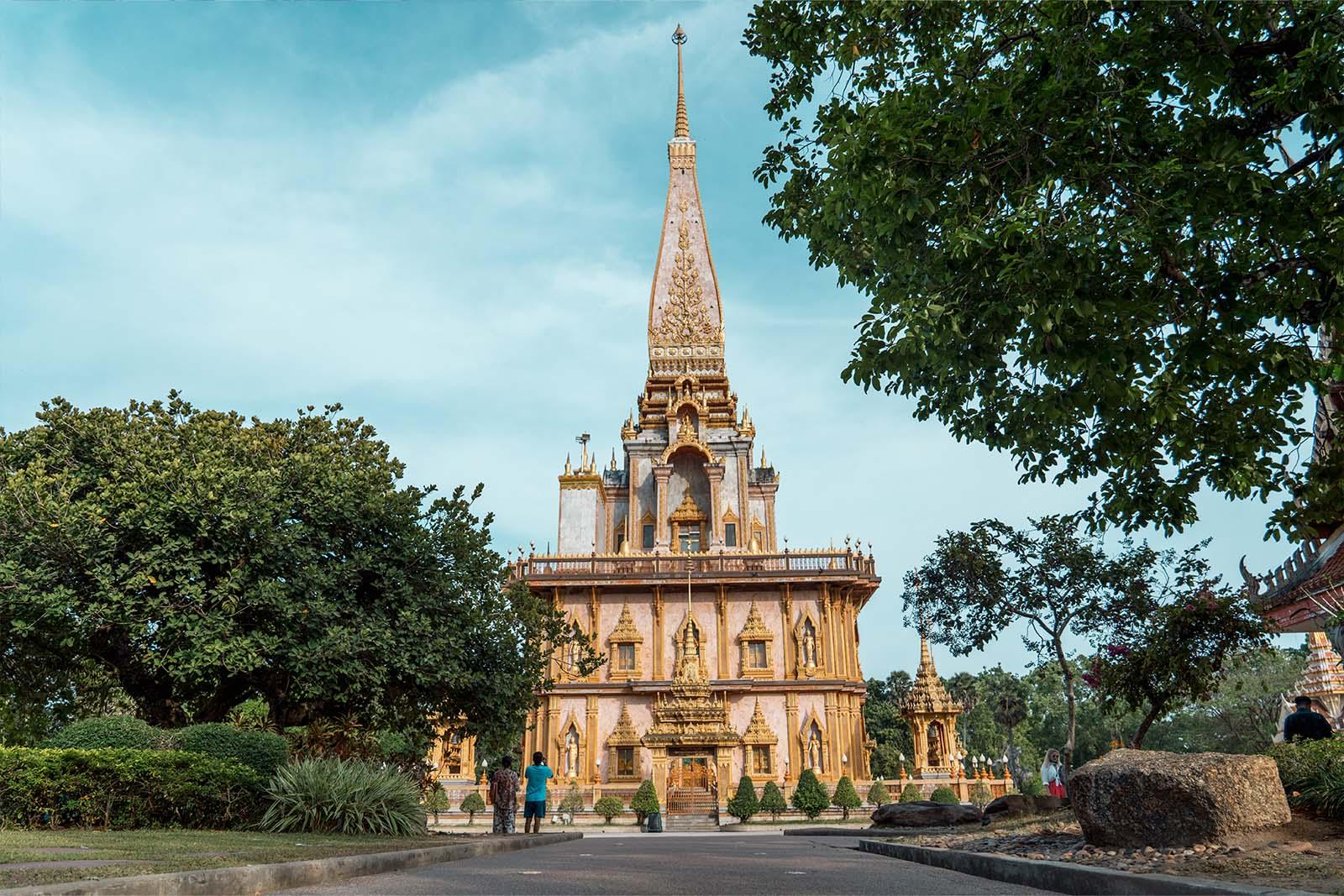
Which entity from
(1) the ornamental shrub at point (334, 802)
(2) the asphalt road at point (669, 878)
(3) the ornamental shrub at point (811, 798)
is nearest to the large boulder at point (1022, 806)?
(2) the asphalt road at point (669, 878)

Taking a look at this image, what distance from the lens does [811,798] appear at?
3312 centimetres

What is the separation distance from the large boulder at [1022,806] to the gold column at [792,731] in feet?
76.8

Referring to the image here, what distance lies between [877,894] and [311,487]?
13.9 m

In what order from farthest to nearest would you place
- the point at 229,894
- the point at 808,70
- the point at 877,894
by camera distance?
the point at 808,70 < the point at 877,894 < the point at 229,894

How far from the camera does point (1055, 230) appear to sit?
7523mm

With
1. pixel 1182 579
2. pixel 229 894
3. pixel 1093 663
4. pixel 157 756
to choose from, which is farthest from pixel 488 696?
pixel 1182 579

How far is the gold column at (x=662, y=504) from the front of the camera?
47.2 metres

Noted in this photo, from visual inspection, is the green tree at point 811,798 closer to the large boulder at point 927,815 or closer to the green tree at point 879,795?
the green tree at point 879,795

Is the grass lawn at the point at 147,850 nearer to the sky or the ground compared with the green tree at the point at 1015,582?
nearer to the ground

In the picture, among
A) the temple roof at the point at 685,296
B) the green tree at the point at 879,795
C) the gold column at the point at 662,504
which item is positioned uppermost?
the temple roof at the point at 685,296

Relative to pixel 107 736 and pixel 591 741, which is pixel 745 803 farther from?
pixel 107 736

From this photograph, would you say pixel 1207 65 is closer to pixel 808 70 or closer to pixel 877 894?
pixel 808 70

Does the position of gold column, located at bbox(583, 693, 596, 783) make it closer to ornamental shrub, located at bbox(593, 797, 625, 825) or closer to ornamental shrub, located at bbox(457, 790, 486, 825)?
ornamental shrub, located at bbox(457, 790, 486, 825)

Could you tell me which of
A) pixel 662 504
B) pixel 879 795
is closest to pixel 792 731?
pixel 879 795
